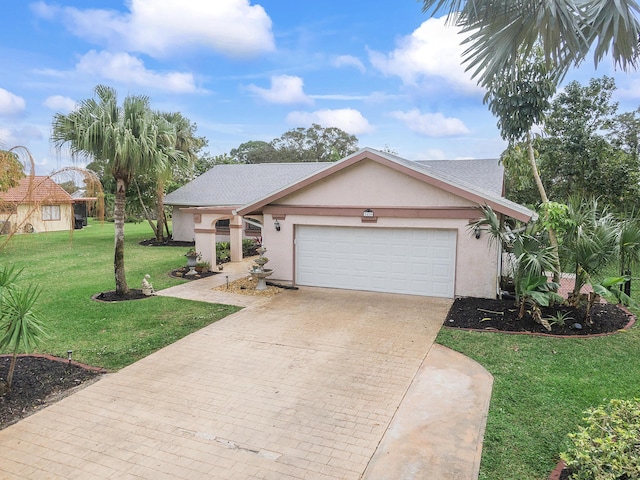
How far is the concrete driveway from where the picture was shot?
4520mm

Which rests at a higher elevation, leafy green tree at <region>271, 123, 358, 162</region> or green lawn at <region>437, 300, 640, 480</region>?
leafy green tree at <region>271, 123, 358, 162</region>

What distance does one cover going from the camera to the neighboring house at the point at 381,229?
1152 cm

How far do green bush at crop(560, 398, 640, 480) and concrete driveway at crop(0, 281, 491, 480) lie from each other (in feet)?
3.55

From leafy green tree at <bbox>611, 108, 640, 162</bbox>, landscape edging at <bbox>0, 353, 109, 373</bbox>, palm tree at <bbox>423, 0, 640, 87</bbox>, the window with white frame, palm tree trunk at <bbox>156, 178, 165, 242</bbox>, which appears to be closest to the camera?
palm tree at <bbox>423, 0, 640, 87</bbox>

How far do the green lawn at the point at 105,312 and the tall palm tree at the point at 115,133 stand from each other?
2731mm

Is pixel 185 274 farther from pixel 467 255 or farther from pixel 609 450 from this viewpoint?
pixel 609 450

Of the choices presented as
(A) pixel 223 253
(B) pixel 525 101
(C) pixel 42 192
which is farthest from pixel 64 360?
(B) pixel 525 101

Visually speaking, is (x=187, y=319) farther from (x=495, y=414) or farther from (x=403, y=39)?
(x=403, y=39)

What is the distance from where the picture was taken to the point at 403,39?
12.6m

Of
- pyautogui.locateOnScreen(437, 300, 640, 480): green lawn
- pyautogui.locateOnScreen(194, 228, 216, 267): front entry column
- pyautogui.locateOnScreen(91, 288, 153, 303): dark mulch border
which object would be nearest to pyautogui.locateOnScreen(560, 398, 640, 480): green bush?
pyautogui.locateOnScreen(437, 300, 640, 480): green lawn

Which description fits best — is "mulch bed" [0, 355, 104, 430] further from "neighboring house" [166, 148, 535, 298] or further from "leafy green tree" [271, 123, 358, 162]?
"leafy green tree" [271, 123, 358, 162]

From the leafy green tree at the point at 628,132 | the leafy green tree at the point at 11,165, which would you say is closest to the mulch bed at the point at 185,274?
the leafy green tree at the point at 11,165

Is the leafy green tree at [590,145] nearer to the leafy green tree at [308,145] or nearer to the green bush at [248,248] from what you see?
the green bush at [248,248]

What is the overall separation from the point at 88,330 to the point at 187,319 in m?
2.12
